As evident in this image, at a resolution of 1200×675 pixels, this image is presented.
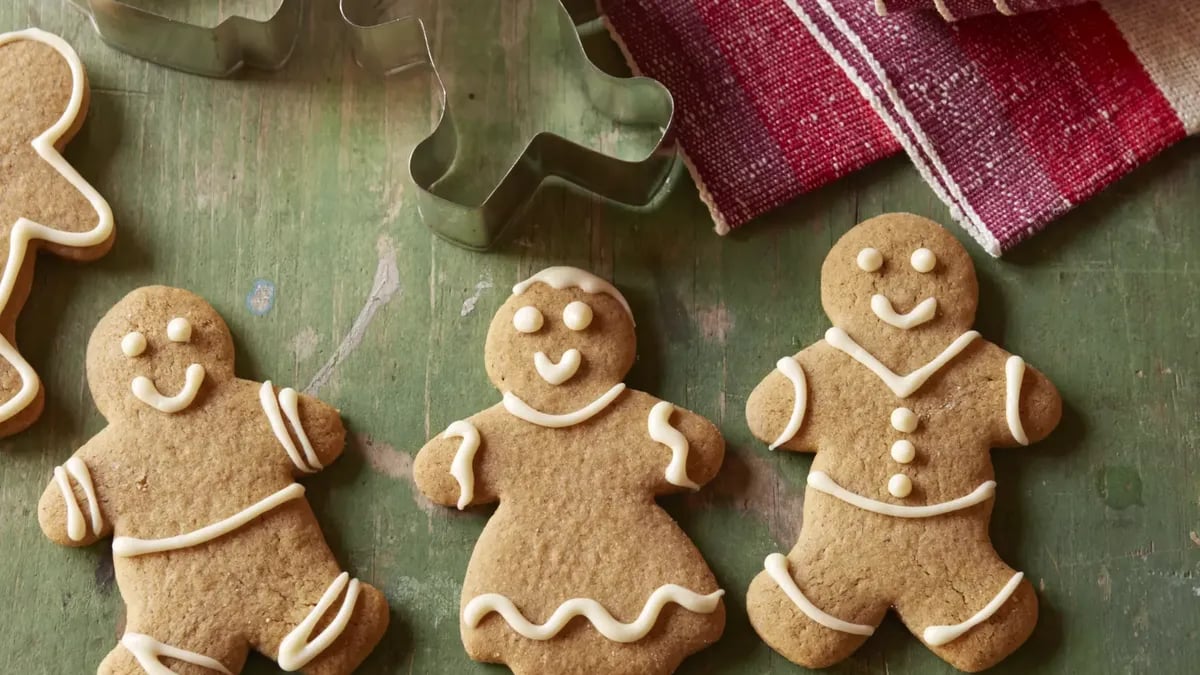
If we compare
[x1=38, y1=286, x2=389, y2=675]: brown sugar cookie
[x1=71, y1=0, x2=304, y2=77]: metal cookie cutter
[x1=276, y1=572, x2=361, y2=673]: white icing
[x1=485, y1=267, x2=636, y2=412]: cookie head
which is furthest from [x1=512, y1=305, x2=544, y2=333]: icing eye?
[x1=71, y1=0, x2=304, y2=77]: metal cookie cutter

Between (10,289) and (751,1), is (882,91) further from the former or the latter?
(10,289)

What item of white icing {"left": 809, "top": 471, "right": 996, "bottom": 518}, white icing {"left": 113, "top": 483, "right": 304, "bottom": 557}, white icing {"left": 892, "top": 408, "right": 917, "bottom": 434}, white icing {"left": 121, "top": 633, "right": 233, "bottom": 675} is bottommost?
white icing {"left": 809, "top": 471, "right": 996, "bottom": 518}

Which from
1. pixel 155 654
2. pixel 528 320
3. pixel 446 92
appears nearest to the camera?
pixel 155 654

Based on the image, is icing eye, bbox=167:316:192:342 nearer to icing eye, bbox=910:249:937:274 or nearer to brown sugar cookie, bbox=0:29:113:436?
brown sugar cookie, bbox=0:29:113:436

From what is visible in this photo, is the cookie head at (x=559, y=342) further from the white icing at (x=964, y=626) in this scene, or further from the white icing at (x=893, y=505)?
the white icing at (x=964, y=626)

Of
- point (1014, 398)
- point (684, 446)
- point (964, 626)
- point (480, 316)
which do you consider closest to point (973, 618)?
point (964, 626)

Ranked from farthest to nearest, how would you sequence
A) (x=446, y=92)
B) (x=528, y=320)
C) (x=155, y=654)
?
(x=446, y=92)
(x=528, y=320)
(x=155, y=654)

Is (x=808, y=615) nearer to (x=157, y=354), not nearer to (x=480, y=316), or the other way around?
(x=480, y=316)
